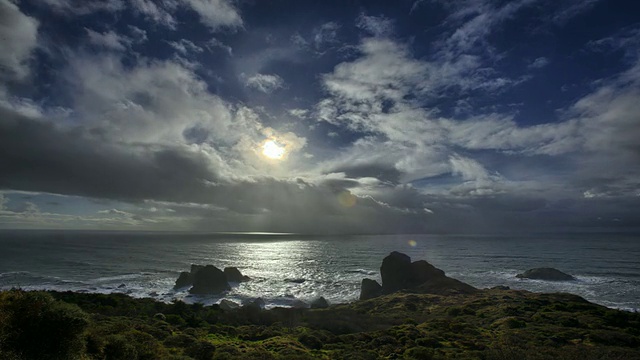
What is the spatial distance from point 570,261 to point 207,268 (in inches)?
5099

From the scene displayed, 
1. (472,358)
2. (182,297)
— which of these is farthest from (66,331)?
(182,297)

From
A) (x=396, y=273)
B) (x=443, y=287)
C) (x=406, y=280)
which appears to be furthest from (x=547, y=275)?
(x=396, y=273)

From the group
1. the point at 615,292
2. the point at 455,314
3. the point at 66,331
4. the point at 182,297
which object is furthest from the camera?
the point at 182,297

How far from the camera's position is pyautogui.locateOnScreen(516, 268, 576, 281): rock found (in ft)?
271

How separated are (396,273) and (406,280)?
2789mm

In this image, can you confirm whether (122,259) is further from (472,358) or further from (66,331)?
(472,358)

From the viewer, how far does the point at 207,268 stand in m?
80.1

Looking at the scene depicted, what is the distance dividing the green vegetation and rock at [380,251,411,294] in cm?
2416

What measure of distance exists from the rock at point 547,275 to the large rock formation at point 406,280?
31.8 m

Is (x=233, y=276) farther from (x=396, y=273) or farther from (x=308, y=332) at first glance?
(x=308, y=332)

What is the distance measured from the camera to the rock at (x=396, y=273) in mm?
74625

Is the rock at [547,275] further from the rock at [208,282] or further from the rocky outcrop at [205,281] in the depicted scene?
the rocky outcrop at [205,281]

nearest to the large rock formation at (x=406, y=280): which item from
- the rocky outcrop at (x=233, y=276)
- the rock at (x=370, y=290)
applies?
the rock at (x=370, y=290)

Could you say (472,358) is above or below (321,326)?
above
